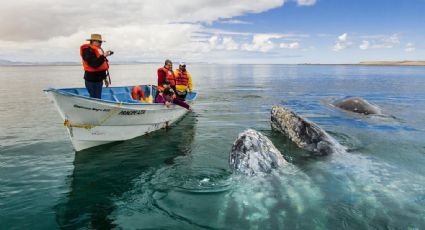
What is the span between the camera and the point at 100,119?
12.8 meters

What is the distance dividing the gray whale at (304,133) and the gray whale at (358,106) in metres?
7.67

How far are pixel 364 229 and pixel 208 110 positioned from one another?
16801 millimetres

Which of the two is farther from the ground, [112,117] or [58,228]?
[112,117]

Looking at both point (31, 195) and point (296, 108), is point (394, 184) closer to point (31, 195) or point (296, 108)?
point (31, 195)

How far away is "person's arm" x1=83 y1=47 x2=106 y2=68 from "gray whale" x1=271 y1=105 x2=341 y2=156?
738 cm

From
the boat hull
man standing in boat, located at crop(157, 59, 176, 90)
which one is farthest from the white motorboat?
man standing in boat, located at crop(157, 59, 176, 90)

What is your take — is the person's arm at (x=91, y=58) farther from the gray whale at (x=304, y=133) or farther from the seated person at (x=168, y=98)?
the gray whale at (x=304, y=133)

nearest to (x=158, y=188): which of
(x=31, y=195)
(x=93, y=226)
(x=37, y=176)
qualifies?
(x=93, y=226)

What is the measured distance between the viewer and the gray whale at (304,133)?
11438mm

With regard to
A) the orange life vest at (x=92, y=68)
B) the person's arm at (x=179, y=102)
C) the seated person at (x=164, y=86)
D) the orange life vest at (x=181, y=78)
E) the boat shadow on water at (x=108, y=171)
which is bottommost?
the boat shadow on water at (x=108, y=171)

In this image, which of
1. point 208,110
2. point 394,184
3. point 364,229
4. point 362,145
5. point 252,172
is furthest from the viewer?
point 208,110

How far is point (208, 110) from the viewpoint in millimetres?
23000

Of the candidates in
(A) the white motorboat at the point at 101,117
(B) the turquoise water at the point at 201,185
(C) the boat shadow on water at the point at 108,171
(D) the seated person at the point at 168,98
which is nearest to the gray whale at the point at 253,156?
(B) the turquoise water at the point at 201,185

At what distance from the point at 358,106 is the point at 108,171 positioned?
51.3ft
